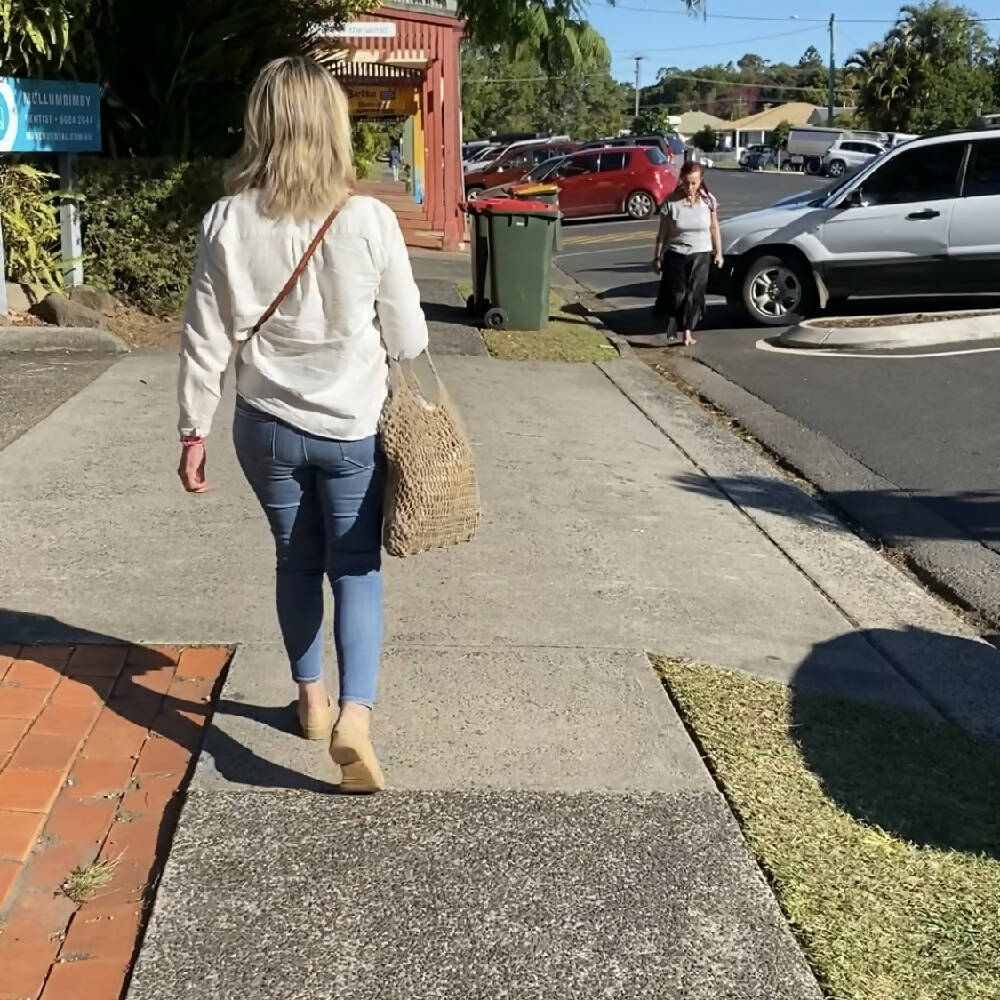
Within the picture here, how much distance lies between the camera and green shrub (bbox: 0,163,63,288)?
10414 mm

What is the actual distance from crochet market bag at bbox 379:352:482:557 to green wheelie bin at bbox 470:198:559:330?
29.9 ft

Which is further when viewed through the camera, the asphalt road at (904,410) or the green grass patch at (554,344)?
the green grass patch at (554,344)

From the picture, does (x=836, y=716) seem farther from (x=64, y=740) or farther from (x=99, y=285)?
(x=99, y=285)

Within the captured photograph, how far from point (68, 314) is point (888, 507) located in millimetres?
6542

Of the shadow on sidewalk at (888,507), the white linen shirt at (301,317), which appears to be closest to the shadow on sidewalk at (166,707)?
the white linen shirt at (301,317)

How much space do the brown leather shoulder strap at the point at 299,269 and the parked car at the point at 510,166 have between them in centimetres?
3050

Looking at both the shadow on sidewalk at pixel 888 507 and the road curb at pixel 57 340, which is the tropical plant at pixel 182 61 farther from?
the shadow on sidewalk at pixel 888 507

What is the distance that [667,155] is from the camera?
3212cm

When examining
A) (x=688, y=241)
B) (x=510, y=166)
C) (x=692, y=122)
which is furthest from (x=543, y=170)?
(x=692, y=122)

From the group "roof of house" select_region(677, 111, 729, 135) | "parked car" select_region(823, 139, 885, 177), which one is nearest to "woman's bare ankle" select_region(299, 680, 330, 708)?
"parked car" select_region(823, 139, 885, 177)

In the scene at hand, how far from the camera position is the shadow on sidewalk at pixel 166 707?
11.8 feet

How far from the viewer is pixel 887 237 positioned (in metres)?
12.6

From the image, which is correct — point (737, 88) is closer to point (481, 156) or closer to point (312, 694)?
point (481, 156)

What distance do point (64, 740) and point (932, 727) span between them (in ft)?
8.94
